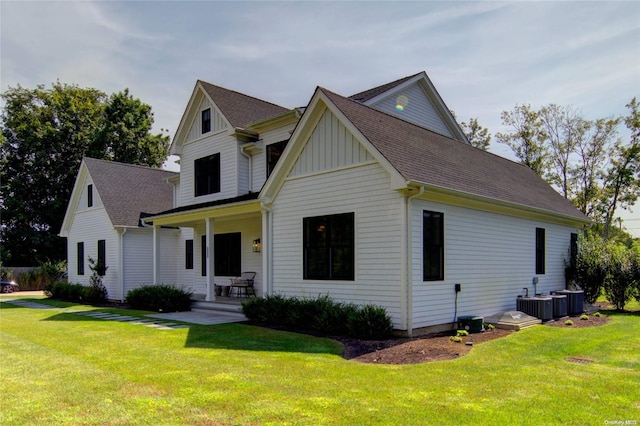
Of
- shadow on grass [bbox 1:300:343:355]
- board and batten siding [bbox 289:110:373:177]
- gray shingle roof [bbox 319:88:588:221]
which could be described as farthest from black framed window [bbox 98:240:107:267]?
gray shingle roof [bbox 319:88:588:221]

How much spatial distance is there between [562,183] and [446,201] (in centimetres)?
2588

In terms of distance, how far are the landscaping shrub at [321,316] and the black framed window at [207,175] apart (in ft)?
21.1

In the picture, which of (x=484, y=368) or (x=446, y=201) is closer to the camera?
(x=484, y=368)

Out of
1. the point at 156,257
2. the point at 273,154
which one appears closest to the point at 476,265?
the point at 273,154

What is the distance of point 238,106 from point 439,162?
9.14 m

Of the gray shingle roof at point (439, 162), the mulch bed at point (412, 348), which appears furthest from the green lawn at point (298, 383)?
the gray shingle roof at point (439, 162)

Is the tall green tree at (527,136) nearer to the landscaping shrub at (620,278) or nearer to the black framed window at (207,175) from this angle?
the landscaping shrub at (620,278)

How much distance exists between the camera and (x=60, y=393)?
18.7ft

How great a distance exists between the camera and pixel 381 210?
1029 centimetres

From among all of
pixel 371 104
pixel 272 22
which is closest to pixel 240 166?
pixel 371 104

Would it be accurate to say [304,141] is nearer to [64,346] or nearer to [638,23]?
[64,346]

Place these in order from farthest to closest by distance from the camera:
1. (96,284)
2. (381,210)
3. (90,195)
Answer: (90,195), (96,284), (381,210)

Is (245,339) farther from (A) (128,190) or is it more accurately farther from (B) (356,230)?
(A) (128,190)

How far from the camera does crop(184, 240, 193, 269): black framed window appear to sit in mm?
20766
